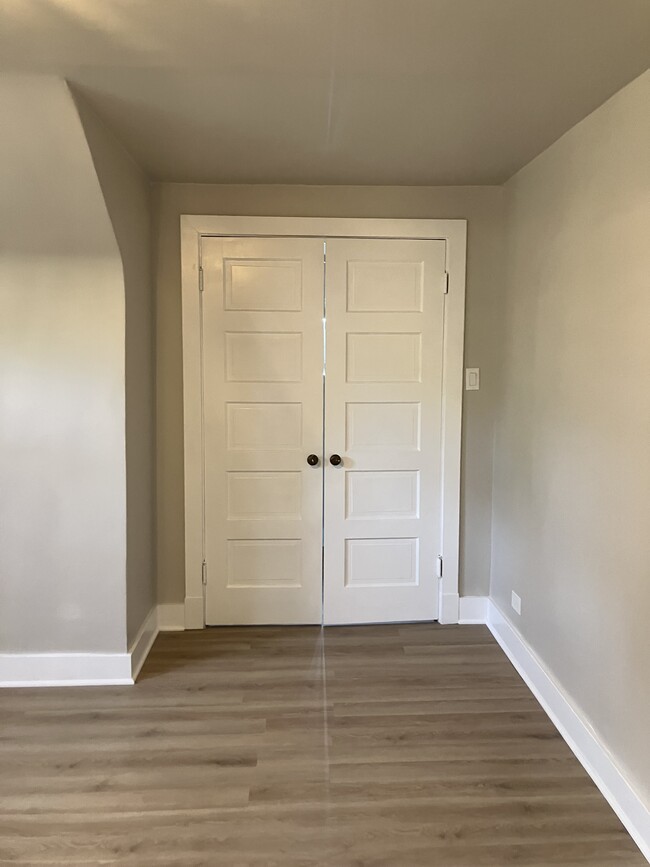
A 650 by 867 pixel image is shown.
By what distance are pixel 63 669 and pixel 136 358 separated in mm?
1417

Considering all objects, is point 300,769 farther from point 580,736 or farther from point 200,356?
point 200,356

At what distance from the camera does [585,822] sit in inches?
77.7

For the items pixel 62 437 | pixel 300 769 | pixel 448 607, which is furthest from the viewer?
pixel 448 607

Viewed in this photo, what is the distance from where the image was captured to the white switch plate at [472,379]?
3.28 metres

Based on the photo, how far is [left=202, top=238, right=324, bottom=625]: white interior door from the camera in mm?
3178

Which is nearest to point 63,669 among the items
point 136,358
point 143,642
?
point 143,642

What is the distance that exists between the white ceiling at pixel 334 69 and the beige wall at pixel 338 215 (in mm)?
412

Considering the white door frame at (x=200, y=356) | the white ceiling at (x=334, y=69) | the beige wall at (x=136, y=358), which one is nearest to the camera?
the white ceiling at (x=334, y=69)

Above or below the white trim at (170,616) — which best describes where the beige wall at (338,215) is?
above

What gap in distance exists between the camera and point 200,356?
3189 mm

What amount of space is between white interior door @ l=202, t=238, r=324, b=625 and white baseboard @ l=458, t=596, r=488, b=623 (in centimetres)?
77

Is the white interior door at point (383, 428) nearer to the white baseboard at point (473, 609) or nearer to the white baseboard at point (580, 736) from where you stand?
the white baseboard at point (473, 609)

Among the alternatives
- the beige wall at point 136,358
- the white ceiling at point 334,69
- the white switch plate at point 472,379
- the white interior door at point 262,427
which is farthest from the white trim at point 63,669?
the white ceiling at point 334,69

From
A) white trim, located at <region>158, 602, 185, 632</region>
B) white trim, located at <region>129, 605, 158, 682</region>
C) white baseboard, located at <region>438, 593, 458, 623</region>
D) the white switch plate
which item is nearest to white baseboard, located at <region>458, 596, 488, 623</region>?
white baseboard, located at <region>438, 593, 458, 623</region>
